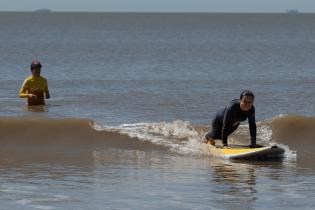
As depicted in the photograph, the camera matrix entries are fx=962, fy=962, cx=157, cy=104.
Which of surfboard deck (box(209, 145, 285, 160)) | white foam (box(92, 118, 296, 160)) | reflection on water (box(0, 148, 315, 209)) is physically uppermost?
white foam (box(92, 118, 296, 160))

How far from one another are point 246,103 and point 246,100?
77 mm

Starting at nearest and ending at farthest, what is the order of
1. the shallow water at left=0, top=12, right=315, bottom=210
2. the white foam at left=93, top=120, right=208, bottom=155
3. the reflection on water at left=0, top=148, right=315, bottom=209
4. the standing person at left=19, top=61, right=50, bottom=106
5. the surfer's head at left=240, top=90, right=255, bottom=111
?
the reflection on water at left=0, top=148, right=315, bottom=209 < the shallow water at left=0, top=12, right=315, bottom=210 < the surfer's head at left=240, top=90, right=255, bottom=111 < the white foam at left=93, top=120, right=208, bottom=155 < the standing person at left=19, top=61, right=50, bottom=106

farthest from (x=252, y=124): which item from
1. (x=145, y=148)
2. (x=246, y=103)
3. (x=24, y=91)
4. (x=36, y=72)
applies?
(x=24, y=91)

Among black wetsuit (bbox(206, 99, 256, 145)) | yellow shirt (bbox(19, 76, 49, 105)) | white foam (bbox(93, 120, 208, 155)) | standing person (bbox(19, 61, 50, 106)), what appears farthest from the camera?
yellow shirt (bbox(19, 76, 49, 105))

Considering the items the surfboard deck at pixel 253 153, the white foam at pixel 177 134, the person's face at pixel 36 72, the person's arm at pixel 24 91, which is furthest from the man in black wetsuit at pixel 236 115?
the person's arm at pixel 24 91

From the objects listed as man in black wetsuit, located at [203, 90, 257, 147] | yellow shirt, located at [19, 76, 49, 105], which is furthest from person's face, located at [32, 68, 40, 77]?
man in black wetsuit, located at [203, 90, 257, 147]

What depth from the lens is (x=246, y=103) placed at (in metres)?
14.7

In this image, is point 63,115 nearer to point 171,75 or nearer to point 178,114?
point 178,114

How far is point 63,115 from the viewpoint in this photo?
69.3 ft

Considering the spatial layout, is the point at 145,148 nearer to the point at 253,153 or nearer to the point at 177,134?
the point at 177,134

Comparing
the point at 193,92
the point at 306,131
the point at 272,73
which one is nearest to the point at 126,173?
the point at 306,131

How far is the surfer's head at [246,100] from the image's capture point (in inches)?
572

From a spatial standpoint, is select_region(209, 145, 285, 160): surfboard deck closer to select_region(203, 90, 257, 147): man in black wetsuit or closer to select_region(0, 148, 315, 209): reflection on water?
select_region(0, 148, 315, 209): reflection on water

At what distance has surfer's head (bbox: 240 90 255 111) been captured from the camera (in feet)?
47.7
